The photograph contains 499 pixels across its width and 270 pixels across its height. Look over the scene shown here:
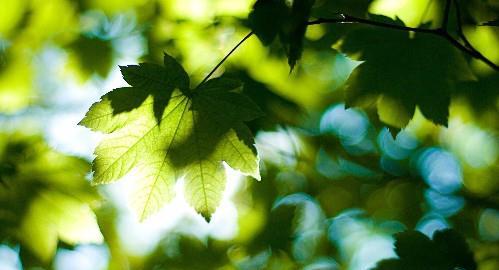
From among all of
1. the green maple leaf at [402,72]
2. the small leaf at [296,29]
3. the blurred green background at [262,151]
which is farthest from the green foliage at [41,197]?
the small leaf at [296,29]

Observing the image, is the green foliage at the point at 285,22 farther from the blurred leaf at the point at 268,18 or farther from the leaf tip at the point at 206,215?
the leaf tip at the point at 206,215

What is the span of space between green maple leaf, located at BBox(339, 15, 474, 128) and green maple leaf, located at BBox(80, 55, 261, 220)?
0.53 m

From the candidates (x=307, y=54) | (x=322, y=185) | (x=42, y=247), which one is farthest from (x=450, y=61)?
(x=42, y=247)

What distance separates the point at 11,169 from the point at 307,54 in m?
1.73

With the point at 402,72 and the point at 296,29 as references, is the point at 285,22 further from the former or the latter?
the point at 402,72

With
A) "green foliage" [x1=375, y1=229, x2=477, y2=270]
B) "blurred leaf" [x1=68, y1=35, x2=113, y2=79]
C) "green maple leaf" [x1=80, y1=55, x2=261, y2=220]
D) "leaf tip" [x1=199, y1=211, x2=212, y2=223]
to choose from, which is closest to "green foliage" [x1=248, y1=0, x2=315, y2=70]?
Result: "green maple leaf" [x1=80, y1=55, x2=261, y2=220]

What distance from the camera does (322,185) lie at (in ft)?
11.6

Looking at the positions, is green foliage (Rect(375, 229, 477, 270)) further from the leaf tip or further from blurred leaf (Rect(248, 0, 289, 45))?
blurred leaf (Rect(248, 0, 289, 45))

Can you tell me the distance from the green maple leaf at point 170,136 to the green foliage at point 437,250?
0.81m

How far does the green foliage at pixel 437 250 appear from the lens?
6.39 ft

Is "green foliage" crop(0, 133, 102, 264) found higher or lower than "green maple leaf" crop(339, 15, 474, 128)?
lower

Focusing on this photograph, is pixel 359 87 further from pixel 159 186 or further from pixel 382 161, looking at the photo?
pixel 382 161

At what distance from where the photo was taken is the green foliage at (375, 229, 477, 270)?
195 centimetres

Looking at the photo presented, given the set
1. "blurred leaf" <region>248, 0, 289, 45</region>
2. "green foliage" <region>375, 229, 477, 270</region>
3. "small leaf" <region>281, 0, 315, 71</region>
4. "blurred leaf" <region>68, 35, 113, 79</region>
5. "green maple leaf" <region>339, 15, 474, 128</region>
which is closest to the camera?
"small leaf" <region>281, 0, 315, 71</region>
